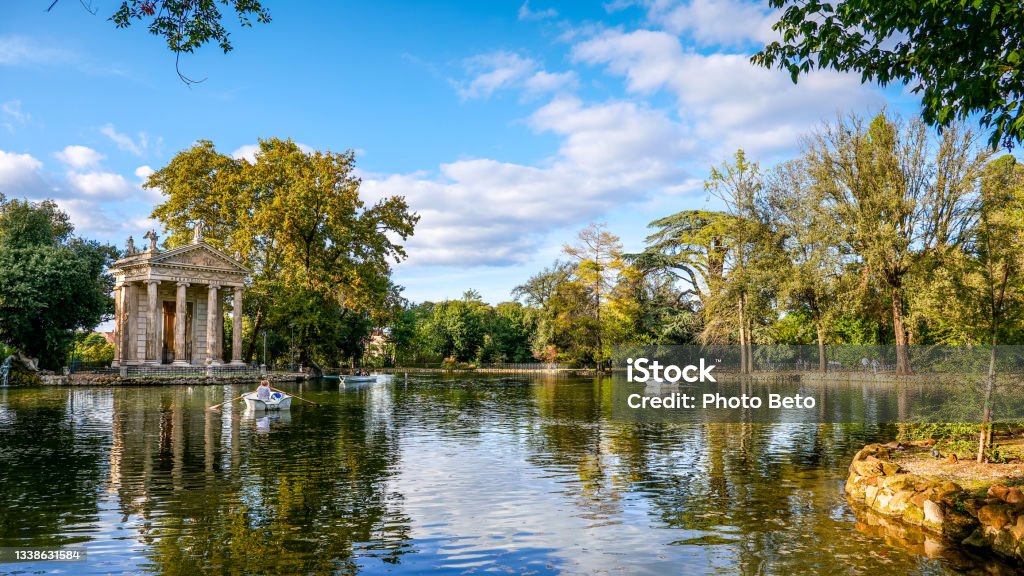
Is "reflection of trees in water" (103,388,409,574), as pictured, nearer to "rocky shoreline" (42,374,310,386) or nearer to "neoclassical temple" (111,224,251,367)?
"rocky shoreline" (42,374,310,386)

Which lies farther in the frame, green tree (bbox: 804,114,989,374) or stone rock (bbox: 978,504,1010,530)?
green tree (bbox: 804,114,989,374)

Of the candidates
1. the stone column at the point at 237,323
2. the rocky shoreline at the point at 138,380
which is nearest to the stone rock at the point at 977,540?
the rocky shoreline at the point at 138,380

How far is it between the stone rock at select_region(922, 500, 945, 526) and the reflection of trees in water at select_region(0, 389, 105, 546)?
42.8 feet

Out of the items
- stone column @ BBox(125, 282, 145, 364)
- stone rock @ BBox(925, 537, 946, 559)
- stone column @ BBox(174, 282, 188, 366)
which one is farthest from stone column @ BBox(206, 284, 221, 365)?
stone rock @ BBox(925, 537, 946, 559)

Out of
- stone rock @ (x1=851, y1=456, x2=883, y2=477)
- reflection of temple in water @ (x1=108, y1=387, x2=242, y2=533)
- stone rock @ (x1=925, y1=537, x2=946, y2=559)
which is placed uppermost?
stone rock @ (x1=851, y1=456, x2=883, y2=477)

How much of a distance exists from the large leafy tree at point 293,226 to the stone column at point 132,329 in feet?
26.3

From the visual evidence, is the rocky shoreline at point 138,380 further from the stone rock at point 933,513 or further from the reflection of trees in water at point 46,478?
the stone rock at point 933,513

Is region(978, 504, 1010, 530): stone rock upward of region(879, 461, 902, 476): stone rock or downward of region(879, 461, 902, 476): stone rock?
downward

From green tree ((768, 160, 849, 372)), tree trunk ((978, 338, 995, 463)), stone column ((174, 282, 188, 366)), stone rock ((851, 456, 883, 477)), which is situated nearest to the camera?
stone rock ((851, 456, 883, 477))

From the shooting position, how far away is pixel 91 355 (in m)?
69.3

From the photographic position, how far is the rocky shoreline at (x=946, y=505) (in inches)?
403

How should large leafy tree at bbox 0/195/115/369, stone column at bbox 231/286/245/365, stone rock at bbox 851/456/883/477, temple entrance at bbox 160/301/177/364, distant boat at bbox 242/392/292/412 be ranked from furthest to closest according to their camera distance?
1. temple entrance at bbox 160/301/177/364
2. stone column at bbox 231/286/245/365
3. large leafy tree at bbox 0/195/115/369
4. distant boat at bbox 242/392/292/412
5. stone rock at bbox 851/456/883/477

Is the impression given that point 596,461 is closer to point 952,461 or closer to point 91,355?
point 952,461

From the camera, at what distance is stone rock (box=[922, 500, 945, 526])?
11.2 metres
